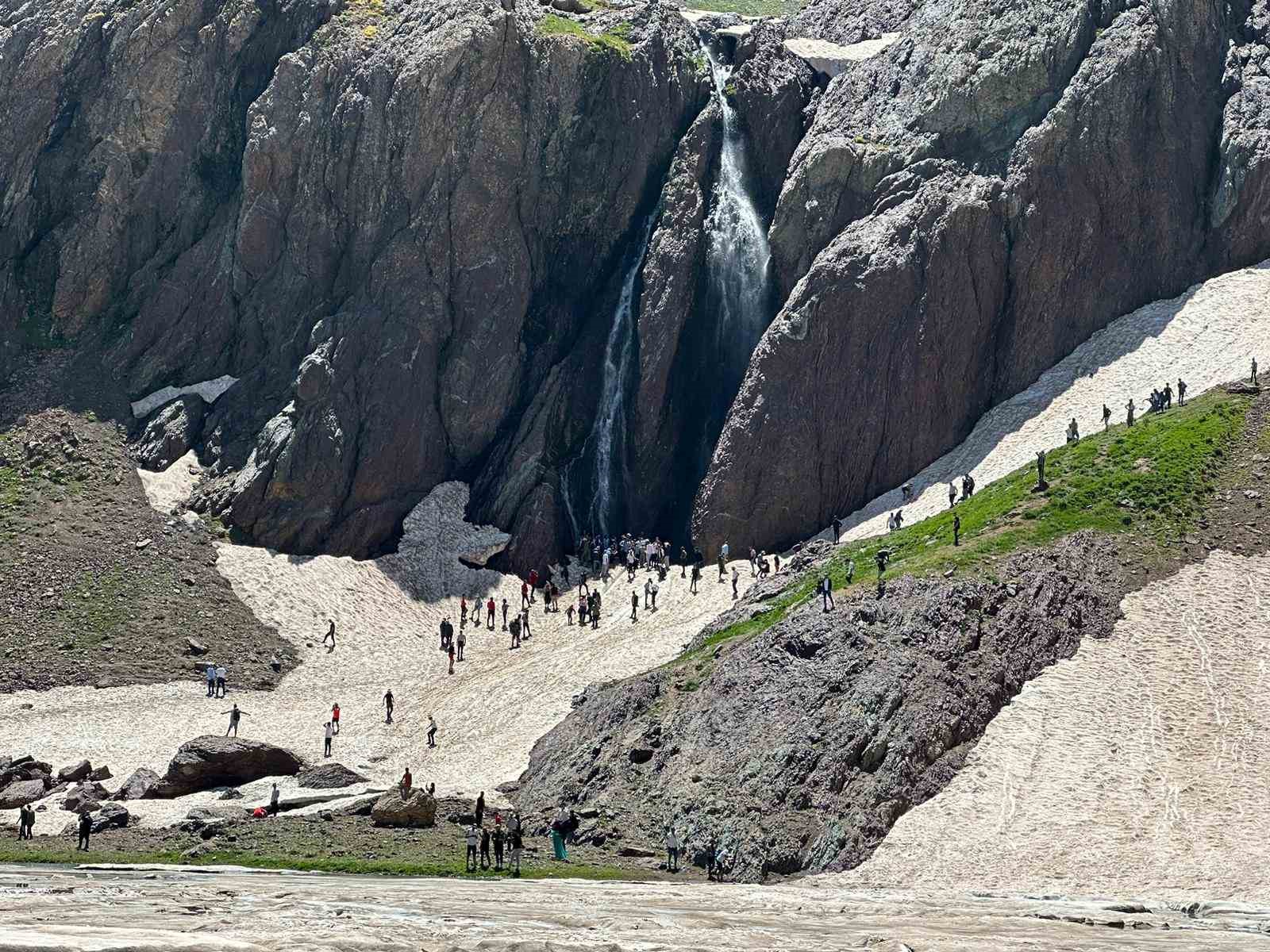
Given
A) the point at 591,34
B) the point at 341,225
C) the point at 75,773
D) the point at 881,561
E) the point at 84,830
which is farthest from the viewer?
the point at 591,34

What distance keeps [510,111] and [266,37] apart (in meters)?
15.0

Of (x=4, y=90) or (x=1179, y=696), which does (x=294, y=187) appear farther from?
(x=1179, y=696)

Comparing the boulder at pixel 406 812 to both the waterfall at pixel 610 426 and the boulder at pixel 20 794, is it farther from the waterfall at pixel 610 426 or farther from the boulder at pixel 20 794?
the waterfall at pixel 610 426

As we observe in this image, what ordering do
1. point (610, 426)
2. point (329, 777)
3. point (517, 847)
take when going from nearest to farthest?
point (517, 847) < point (329, 777) < point (610, 426)

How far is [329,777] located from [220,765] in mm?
3937

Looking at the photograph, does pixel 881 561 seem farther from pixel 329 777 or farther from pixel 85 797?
pixel 85 797

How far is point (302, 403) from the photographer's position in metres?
77.3

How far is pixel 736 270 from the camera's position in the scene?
80.2 m

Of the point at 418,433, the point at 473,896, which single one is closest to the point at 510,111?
the point at 418,433

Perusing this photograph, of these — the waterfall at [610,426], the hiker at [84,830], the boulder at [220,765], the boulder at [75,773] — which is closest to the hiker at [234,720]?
the boulder at [220,765]

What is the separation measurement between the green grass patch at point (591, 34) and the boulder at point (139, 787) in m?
45.2

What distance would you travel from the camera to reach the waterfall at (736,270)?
259 feet

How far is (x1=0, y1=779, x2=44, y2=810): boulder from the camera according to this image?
168 ft

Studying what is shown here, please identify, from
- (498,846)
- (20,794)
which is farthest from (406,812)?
(20,794)
